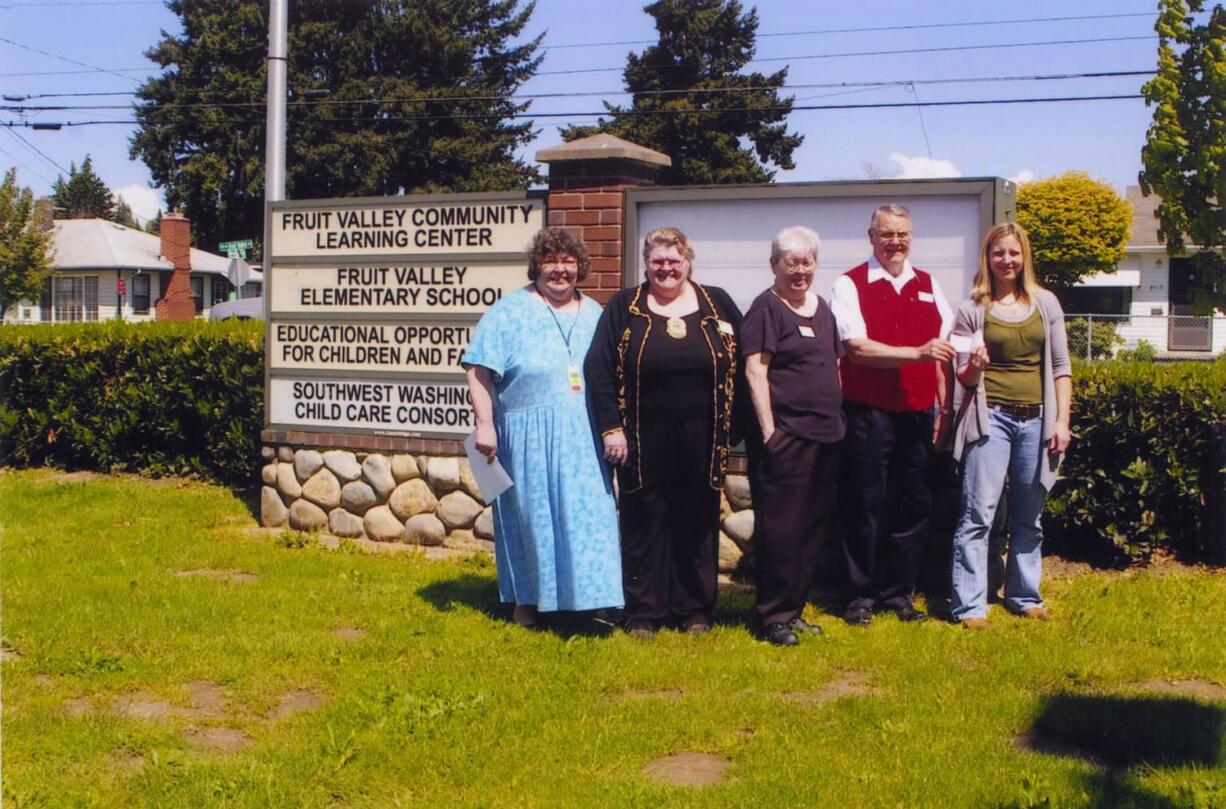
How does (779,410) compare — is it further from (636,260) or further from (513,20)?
(513,20)

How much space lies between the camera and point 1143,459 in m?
7.57

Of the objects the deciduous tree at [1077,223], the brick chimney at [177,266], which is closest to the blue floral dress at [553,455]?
the deciduous tree at [1077,223]

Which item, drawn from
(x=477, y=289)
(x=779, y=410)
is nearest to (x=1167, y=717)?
(x=779, y=410)

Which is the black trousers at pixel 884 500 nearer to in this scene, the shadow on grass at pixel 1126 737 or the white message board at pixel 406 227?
the shadow on grass at pixel 1126 737

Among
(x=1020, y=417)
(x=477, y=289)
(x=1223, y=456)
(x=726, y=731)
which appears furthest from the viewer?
(x=477, y=289)

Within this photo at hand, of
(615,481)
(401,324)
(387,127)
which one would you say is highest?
(387,127)

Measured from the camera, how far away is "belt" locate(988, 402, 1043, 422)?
20.4 feet

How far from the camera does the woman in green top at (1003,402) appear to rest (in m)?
6.15

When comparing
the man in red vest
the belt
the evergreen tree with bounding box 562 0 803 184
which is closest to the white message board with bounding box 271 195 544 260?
the man in red vest

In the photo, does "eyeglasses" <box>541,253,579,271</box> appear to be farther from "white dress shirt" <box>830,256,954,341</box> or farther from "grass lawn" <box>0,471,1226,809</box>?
"grass lawn" <box>0,471,1226,809</box>

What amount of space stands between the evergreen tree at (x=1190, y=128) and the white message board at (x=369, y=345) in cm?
417

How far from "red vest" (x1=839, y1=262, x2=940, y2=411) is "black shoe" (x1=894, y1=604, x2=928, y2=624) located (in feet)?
3.15

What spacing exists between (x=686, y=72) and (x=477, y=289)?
128 feet

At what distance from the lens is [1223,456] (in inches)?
291
